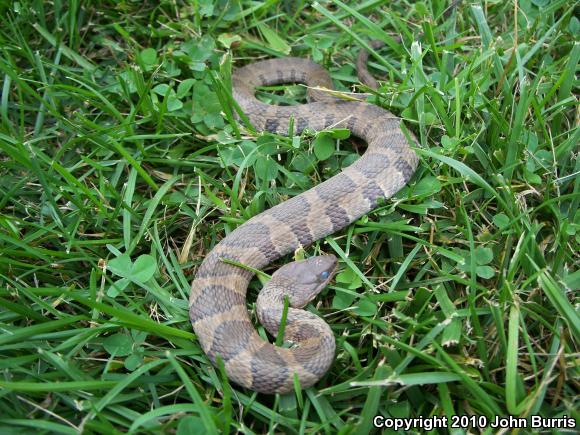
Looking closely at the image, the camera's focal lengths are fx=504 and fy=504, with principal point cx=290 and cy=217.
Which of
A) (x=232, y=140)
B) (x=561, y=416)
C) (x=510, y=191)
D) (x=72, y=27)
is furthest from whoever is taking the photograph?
(x=72, y=27)

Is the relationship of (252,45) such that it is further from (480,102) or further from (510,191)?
(510,191)

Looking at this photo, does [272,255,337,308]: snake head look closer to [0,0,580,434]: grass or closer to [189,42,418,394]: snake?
[189,42,418,394]: snake

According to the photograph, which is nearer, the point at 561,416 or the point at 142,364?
the point at 561,416

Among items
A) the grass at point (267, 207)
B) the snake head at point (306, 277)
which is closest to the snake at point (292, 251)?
the snake head at point (306, 277)

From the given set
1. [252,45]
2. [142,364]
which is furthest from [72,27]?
[142,364]

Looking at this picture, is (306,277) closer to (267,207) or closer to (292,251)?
(292,251)

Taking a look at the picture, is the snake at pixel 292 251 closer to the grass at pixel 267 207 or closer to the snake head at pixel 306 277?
the snake head at pixel 306 277

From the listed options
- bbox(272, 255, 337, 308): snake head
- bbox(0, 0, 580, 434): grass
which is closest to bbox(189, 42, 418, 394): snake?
bbox(272, 255, 337, 308): snake head
